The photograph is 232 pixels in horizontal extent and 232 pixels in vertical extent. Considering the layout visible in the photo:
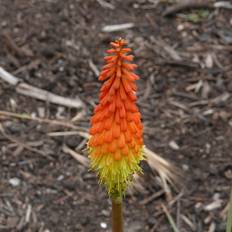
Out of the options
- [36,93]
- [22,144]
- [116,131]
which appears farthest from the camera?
[36,93]

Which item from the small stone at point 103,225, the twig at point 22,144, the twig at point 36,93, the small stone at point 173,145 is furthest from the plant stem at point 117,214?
the twig at point 36,93

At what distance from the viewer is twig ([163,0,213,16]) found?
591 cm

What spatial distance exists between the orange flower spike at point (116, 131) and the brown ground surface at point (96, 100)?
60.0 inches

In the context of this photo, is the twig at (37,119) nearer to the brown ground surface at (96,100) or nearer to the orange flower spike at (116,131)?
the brown ground surface at (96,100)

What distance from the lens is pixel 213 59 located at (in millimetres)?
5465

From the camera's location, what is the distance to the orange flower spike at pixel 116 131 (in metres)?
2.59

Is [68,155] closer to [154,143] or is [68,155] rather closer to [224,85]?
[154,143]

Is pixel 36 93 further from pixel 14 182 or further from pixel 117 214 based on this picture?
pixel 117 214

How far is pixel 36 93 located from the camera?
4.92m

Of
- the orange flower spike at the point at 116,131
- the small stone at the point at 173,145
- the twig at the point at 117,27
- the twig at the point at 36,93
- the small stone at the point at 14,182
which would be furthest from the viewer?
the twig at the point at 117,27

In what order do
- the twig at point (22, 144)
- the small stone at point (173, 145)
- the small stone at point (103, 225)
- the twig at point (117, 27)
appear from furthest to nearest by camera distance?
1. the twig at point (117, 27)
2. the small stone at point (173, 145)
3. the twig at point (22, 144)
4. the small stone at point (103, 225)

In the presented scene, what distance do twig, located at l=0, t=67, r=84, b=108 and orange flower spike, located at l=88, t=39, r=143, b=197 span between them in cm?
221

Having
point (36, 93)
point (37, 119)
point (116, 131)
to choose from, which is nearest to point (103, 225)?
point (37, 119)

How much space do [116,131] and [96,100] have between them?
2.37m
